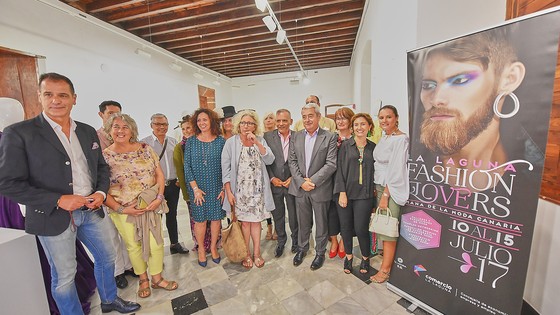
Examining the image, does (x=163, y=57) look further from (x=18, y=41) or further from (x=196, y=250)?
(x=196, y=250)

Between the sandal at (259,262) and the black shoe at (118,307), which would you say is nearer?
the black shoe at (118,307)

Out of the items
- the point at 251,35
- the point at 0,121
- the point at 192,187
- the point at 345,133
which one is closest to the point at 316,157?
the point at 345,133

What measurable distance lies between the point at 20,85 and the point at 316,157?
445 centimetres

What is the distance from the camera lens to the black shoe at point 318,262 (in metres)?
2.34

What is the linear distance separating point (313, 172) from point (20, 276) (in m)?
2.15

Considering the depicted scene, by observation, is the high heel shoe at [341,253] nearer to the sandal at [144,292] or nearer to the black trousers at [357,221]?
the black trousers at [357,221]

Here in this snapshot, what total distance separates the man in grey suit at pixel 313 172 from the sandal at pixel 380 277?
0.52 m

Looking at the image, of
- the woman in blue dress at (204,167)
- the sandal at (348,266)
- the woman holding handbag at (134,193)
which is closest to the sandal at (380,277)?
the sandal at (348,266)

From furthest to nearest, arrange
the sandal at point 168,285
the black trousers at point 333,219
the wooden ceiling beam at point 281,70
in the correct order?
the wooden ceiling beam at point 281,70
the black trousers at point 333,219
the sandal at point 168,285

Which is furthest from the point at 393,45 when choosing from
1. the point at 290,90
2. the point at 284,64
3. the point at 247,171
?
the point at 290,90

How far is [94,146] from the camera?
161 cm

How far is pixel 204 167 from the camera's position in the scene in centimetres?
227

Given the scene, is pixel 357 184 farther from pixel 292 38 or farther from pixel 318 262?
pixel 292 38

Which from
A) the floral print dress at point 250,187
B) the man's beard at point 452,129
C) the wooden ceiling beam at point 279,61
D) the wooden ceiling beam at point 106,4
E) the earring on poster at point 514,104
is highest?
the wooden ceiling beam at point 279,61
